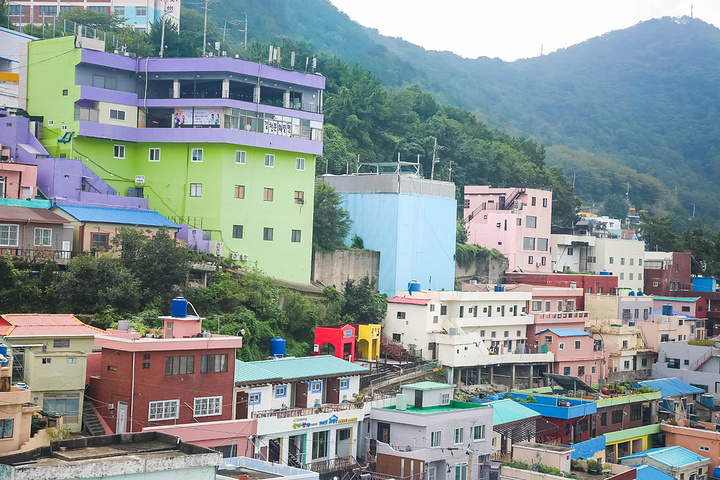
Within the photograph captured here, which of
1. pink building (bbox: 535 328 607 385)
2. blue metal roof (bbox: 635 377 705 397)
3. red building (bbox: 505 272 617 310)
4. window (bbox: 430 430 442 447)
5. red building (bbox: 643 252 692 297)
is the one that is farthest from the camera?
red building (bbox: 643 252 692 297)

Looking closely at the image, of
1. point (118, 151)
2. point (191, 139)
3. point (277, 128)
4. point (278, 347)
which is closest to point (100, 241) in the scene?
point (118, 151)

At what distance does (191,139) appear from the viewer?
140 feet

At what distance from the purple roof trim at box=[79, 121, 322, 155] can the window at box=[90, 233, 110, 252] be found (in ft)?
19.4

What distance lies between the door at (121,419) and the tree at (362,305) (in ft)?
53.3

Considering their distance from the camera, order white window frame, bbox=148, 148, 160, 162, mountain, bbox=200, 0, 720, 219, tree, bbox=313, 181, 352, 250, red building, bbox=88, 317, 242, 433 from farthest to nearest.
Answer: mountain, bbox=200, 0, 720, 219 < tree, bbox=313, 181, 352, 250 < white window frame, bbox=148, 148, 160, 162 < red building, bbox=88, 317, 242, 433

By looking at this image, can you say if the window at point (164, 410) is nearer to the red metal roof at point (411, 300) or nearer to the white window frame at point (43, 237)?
the white window frame at point (43, 237)

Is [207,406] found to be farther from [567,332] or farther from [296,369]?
[567,332]

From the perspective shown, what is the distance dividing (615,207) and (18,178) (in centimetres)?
7618

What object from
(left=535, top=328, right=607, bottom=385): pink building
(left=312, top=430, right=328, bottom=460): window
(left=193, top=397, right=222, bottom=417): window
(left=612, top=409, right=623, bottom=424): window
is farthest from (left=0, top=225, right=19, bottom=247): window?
(left=612, top=409, right=623, bottom=424): window

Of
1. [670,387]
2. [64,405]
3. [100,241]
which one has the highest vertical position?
[100,241]

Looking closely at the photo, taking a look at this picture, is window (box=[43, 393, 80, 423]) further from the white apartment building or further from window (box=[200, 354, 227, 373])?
the white apartment building

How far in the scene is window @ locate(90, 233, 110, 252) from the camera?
1474 inches

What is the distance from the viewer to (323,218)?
47281 millimetres

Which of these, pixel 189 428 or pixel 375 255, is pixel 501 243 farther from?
pixel 189 428
